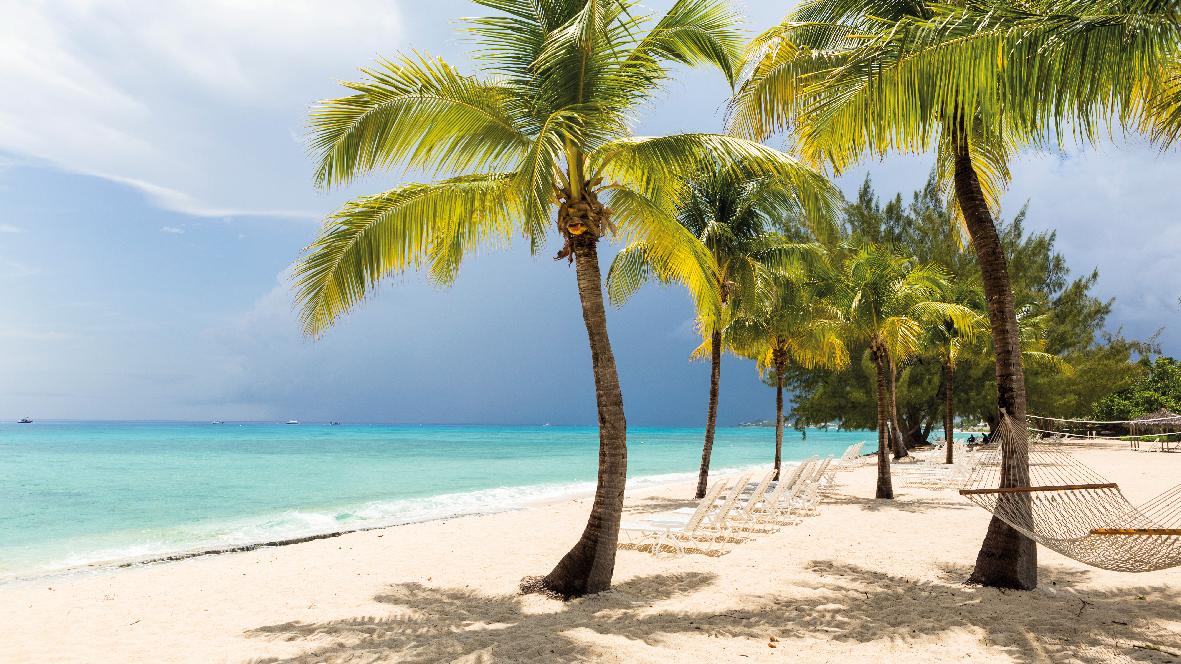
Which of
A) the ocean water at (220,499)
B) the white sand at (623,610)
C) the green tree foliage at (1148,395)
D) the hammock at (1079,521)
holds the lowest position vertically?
the ocean water at (220,499)

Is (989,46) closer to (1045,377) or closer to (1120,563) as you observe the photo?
(1120,563)

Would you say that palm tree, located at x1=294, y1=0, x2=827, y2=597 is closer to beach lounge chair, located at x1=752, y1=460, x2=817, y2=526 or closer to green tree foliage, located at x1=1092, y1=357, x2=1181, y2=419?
beach lounge chair, located at x1=752, y1=460, x2=817, y2=526

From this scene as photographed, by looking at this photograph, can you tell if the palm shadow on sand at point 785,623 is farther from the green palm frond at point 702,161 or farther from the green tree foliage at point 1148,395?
the green tree foliage at point 1148,395

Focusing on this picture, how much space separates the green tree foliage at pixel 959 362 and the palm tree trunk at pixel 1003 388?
76.7 feet

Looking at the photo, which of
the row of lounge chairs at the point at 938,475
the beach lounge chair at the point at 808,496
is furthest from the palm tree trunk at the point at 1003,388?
the row of lounge chairs at the point at 938,475

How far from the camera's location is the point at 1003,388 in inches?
245

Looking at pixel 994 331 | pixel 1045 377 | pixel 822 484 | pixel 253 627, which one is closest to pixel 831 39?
pixel 994 331

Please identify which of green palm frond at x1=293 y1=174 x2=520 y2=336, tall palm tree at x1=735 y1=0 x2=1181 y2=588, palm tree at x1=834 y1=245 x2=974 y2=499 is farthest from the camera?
palm tree at x1=834 y1=245 x2=974 y2=499

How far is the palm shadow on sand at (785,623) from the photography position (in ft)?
15.8

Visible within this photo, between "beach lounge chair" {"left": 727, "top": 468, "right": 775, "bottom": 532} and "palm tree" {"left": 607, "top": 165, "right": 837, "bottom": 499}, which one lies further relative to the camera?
"palm tree" {"left": 607, "top": 165, "right": 837, "bottom": 499}

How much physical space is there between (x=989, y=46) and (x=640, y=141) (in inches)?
113

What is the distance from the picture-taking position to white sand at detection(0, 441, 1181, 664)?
4879 mm

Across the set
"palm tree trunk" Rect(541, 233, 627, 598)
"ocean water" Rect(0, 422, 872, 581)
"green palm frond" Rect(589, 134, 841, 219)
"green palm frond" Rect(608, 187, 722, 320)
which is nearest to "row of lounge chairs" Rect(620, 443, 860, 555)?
"palm tree trunk" Rect(541, 233, 627, 598)

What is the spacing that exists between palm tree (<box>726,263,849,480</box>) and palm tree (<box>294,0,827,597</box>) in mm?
7168
